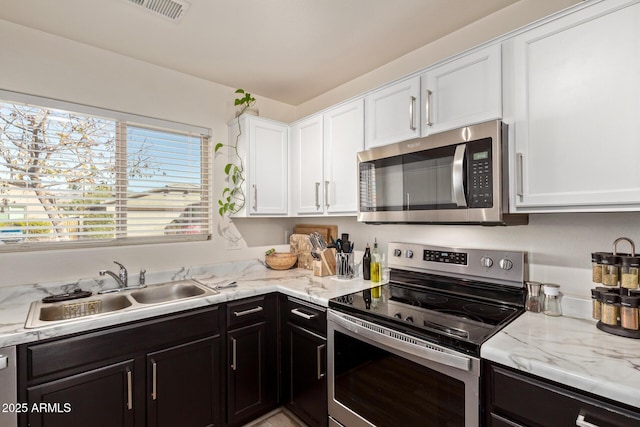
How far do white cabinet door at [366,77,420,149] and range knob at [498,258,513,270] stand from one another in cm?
81

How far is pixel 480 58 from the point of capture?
4.70 ft

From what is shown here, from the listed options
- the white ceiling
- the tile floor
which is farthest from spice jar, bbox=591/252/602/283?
the tile floor

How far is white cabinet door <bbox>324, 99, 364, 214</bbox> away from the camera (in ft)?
6.63

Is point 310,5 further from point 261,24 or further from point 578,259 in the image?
point 578,259

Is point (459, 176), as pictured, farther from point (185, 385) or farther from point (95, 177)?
point (95, 177)

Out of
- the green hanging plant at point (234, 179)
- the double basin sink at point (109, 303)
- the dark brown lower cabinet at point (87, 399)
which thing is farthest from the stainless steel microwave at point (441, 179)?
the dark brown lower cabinet at point (87, 399)

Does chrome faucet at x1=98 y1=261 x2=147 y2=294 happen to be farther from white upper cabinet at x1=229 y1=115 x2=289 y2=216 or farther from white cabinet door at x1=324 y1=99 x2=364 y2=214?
white cabinet door at x1=324 y1=99 x2=364 y2=214

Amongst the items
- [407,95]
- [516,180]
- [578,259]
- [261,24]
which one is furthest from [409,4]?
[578,259]

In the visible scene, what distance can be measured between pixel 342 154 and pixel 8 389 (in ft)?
6.75

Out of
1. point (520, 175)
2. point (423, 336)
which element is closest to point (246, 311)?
point (423, 336)

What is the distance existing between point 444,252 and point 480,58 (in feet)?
3.43

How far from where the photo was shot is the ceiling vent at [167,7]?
1.55 meters

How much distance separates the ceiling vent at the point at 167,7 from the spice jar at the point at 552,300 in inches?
90.0

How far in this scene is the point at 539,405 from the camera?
0.97m
